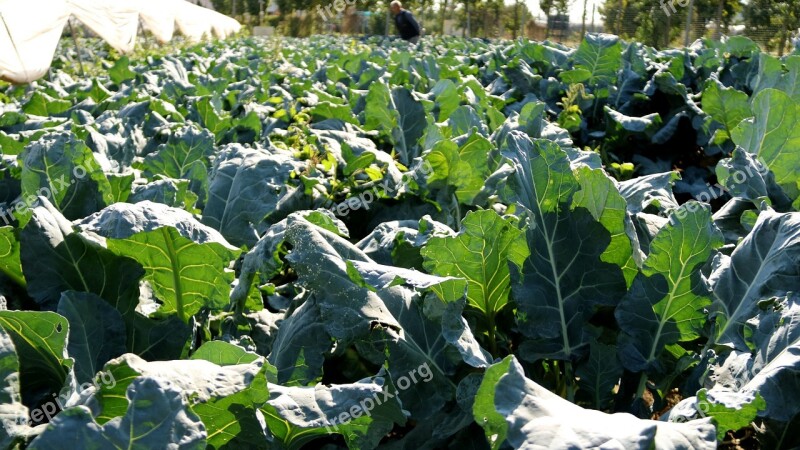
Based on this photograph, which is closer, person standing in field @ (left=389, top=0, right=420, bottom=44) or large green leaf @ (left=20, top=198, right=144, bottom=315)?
large green leaf @ (left=20, top=198, right=144, bottom=315)

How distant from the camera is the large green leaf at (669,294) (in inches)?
71.0

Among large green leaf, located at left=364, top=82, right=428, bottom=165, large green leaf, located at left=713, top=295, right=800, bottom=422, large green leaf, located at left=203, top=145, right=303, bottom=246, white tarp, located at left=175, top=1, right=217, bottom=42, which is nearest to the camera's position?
large green leaf, located at left=713, top=295, right=800, bottom=422

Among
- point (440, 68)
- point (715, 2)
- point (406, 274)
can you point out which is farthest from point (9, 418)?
point (715, 2)

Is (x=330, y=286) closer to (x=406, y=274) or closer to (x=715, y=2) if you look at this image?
(x=406, y=274)

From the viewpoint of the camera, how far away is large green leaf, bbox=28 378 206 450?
111cm

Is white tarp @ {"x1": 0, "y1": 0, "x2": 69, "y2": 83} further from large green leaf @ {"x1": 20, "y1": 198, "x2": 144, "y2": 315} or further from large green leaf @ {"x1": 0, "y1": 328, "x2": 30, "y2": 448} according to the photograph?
large green leaf @ {"x1": 0, "y1": 328, "x2": 30, "y2": 448}

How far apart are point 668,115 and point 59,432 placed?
17.9 feet

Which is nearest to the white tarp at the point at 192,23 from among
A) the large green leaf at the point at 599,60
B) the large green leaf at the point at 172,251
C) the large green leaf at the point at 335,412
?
the large green leaf at the point at 599,60

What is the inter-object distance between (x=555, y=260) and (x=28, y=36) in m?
9.35

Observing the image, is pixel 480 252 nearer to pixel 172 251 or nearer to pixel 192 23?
pixel 172 251

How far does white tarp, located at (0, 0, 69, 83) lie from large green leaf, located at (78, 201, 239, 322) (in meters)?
6.69

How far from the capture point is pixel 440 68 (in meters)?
7.04

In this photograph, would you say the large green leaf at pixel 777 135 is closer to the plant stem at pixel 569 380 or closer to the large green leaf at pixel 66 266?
the plant stem at pixel 569 380

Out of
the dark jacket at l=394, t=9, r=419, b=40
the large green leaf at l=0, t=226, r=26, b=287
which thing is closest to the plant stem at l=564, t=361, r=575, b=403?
the large green leaf at l=0, t=226, r=26, b=287
